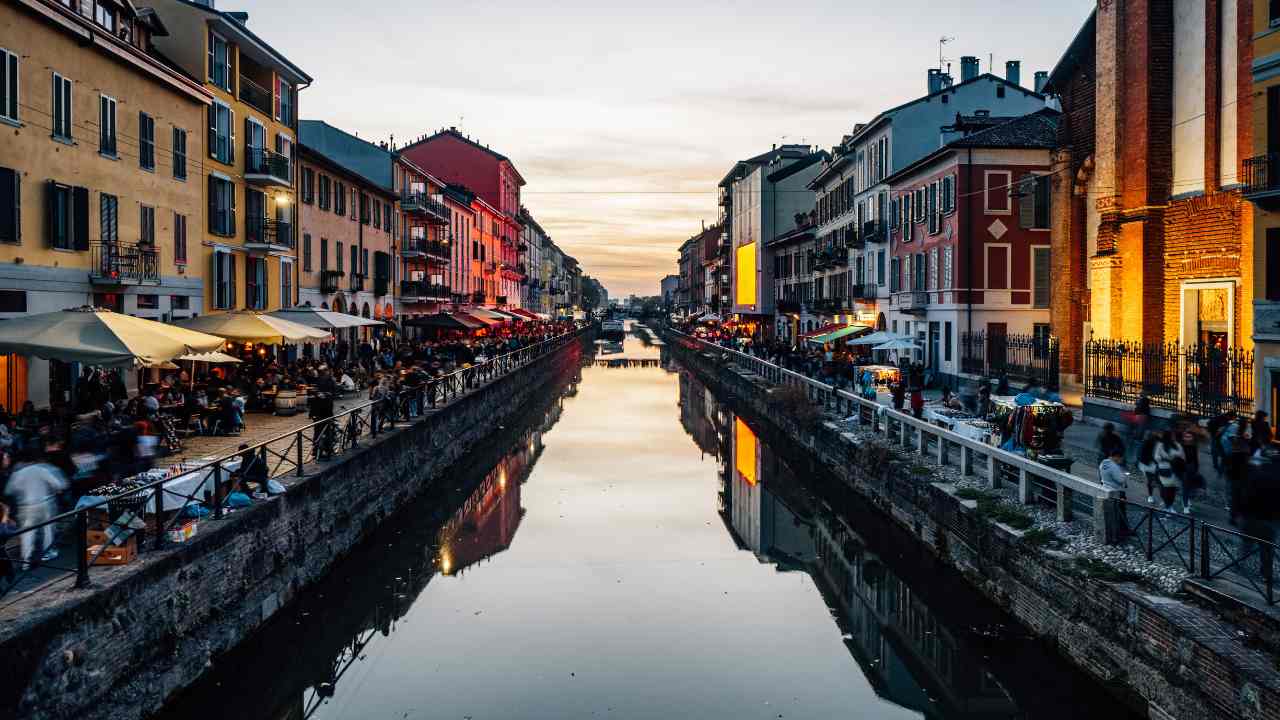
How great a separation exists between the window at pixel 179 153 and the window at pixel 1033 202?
1106 inches

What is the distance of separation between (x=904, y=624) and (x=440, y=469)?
1480cm

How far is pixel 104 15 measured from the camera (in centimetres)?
2303

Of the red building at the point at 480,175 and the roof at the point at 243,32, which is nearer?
the roof at the point at 243,32

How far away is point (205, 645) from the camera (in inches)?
443

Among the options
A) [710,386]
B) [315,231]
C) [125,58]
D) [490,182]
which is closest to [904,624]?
[125,58]

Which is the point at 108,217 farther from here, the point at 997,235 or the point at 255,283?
the point at 997,235

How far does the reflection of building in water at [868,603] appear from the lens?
12094 millimetres

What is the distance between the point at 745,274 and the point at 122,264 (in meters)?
68.1

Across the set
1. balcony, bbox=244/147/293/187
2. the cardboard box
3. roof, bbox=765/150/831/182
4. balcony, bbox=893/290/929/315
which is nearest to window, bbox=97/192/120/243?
balcony, bbox=244/147/293/187

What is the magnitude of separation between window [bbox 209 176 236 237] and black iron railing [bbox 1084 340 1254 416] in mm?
25243

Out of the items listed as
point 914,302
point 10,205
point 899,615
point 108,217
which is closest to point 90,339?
point 10,205

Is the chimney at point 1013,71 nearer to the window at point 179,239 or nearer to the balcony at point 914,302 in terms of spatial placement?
the balcony at point 914,302

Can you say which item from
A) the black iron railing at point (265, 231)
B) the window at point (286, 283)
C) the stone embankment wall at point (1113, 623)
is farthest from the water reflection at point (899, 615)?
the window at point (286, 283)

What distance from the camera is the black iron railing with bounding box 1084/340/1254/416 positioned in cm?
1916
